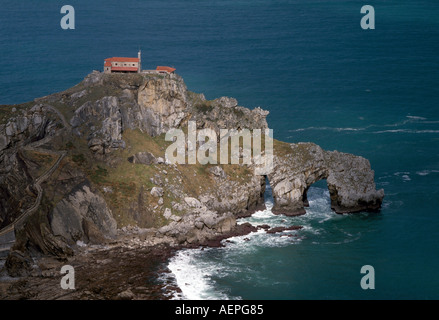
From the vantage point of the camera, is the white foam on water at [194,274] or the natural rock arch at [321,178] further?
the natural rock arch at [321,178]

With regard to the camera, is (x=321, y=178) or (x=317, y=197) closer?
(x=321, y=178)

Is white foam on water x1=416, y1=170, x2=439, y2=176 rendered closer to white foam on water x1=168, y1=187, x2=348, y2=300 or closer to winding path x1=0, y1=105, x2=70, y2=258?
white foam on water x1=168, y1=187, x2=348, y2=300

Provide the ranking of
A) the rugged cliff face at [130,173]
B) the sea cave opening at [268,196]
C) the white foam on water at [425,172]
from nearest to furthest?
the rugged cliff face at [130,173] < the sea cave opening at [268,196] < the white foam on water at [425,172]

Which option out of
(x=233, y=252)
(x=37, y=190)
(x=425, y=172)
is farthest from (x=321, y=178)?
(x=37, y=190)

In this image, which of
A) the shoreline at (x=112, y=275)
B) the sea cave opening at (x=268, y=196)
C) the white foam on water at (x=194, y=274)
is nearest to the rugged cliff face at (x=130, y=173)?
the shoreline at (x=112, y=275)

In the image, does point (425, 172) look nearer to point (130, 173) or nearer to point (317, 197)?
point (317, 197)

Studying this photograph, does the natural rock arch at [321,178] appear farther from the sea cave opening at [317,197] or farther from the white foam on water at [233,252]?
the white foam on water at [233,252]

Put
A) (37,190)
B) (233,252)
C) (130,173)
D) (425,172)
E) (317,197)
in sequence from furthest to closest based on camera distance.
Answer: (425,172)
(317,197)
(130,173)
(37,190)
(233,252)

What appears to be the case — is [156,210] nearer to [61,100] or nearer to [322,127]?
[61,100]
